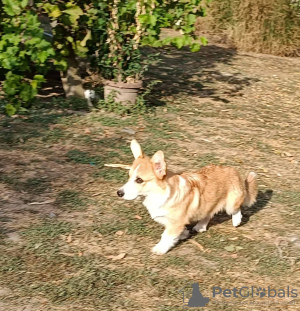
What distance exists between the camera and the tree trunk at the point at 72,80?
7.57 m

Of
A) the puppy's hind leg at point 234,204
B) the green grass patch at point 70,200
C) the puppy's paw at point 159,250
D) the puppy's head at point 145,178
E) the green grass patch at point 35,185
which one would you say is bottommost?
the puppy's paw at point 159,250

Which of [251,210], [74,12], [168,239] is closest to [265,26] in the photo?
[74,12]

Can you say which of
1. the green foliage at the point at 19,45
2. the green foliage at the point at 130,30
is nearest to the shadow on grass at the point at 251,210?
the green foliage at the point at 130,30

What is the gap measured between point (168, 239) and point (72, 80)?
396cm

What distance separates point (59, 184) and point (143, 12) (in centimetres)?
302

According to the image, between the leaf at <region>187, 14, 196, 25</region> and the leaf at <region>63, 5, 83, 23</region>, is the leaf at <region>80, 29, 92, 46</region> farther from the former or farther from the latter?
the leaf at <region>187, 14, 196, 25</region>

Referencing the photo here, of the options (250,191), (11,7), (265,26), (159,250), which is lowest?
(159,250)

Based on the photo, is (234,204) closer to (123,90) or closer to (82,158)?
(82,158)

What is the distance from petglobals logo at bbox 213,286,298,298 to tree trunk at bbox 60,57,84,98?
175 inches

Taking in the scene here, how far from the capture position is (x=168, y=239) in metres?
4.36

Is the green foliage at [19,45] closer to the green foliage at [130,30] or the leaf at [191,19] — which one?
the green foliage at [130,30]

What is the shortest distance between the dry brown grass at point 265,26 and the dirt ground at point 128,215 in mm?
4522

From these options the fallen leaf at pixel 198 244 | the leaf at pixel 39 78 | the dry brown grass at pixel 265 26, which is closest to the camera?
the fallen leaf at pixel 198 244

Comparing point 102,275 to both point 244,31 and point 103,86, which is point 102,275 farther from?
point 244,31
